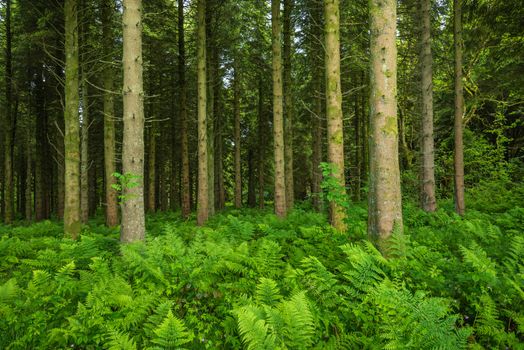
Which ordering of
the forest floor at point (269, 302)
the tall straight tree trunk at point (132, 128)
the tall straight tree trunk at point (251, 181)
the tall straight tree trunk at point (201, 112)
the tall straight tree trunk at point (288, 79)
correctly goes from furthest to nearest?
the tall straight tree trunk at point (251, 181) < the tall straight tree trunk at point (288, 79) < the tall straight tree trunk at point (201, 112) < the tall straight tree trunk at point (132, 128) < the forest floor at point (269, 302)

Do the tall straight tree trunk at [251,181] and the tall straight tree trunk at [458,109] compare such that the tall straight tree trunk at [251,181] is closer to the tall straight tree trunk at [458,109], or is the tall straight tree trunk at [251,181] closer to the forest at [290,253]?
the forest at [290,253]

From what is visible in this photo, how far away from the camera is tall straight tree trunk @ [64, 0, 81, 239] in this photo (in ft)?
28.7

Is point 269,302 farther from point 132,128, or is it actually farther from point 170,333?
point 132,128

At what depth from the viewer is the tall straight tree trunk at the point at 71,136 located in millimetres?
8734

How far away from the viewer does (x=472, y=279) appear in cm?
405

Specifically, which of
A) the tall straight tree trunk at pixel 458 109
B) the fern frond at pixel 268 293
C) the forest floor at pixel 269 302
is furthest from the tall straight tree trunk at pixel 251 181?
the fern frond at pixel 268 293

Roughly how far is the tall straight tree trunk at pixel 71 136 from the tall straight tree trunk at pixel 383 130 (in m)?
7.83

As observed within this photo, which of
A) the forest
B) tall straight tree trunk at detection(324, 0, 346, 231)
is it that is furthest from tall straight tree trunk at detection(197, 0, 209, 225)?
tall straight tree trunk at detection(324, 0, 346, 231)

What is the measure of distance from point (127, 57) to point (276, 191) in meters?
6.67

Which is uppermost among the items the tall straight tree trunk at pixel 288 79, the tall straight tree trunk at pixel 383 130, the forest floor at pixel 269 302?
the tall straight tree trunk at pixel 288 79

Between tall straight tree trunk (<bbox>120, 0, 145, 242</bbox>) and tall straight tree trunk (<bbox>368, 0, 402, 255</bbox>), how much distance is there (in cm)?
449

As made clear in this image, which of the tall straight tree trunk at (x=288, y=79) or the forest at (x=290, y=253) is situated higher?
the tall straight tree trunk at (x=288, y=79)

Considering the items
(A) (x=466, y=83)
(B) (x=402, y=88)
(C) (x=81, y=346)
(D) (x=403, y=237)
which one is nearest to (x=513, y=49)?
(A) (x=466, y=83)

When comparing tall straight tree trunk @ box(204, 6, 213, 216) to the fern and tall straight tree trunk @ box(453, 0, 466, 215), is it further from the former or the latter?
the fern
